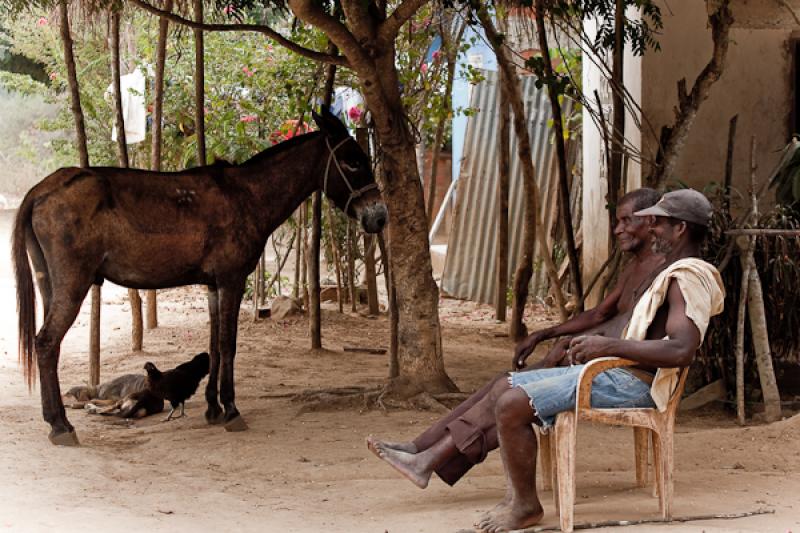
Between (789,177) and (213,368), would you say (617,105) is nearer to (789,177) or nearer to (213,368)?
(789,177)

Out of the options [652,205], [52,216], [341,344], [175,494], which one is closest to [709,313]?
[652,205]

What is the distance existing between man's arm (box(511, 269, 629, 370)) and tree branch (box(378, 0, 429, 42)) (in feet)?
8.20

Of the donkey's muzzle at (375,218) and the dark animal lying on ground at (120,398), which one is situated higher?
the donkey's muzzle at (375,218)

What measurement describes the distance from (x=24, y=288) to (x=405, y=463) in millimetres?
3219

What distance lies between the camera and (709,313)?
431 cm

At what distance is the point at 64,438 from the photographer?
6488mm

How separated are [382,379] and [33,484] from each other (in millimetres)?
3775

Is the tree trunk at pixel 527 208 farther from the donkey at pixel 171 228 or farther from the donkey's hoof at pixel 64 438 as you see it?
the donkey's hoof at pixel 64 438

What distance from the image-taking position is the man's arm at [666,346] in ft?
13.8

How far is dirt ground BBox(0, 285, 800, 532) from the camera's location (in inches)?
188

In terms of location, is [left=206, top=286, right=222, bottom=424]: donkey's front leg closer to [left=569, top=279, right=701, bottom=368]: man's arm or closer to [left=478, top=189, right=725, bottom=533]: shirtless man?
[left=478, top=189, right=725, bottom=533]: shirtless man

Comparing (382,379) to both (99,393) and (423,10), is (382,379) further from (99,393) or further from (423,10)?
(423,10)

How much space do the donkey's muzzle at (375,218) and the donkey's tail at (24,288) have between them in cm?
214

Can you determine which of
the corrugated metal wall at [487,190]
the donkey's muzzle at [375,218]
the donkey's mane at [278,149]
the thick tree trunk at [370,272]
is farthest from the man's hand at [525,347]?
the corrugated metal wall at [487,190]
